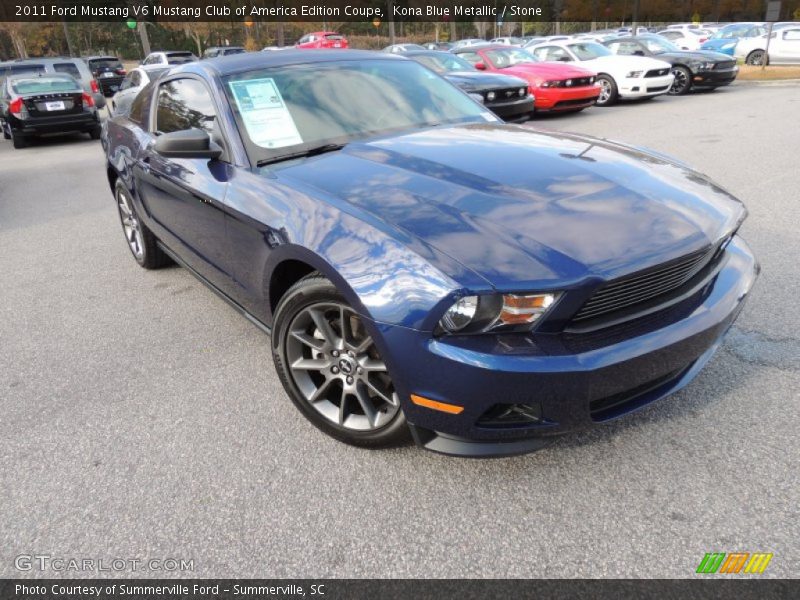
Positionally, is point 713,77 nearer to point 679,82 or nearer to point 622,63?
point 679,82

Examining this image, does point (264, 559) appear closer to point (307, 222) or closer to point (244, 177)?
point (307, 222)

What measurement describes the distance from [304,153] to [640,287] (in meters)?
1.73

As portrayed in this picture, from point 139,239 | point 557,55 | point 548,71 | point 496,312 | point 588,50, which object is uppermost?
point 588,50

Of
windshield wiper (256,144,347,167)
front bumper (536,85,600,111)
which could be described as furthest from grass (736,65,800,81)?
windshield wiper (256,144,347,167)

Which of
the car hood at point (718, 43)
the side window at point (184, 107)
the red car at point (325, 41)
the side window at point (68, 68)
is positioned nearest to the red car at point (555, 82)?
the side window at point (184, 107)

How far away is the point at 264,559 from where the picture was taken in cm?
202

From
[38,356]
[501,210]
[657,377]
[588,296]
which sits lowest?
[38,356]

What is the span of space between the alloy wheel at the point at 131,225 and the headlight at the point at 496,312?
11.7ft

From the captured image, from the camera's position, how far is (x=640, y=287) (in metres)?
2.08

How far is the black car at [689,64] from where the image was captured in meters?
14.3

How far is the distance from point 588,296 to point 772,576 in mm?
1019

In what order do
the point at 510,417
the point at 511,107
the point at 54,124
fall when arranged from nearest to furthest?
the point at 510,417 → the point at 511,107 → the point at 54,124

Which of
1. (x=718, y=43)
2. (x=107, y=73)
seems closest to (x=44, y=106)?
(x=107, y=73)

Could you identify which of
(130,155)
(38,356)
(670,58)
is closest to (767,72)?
(670,58)
